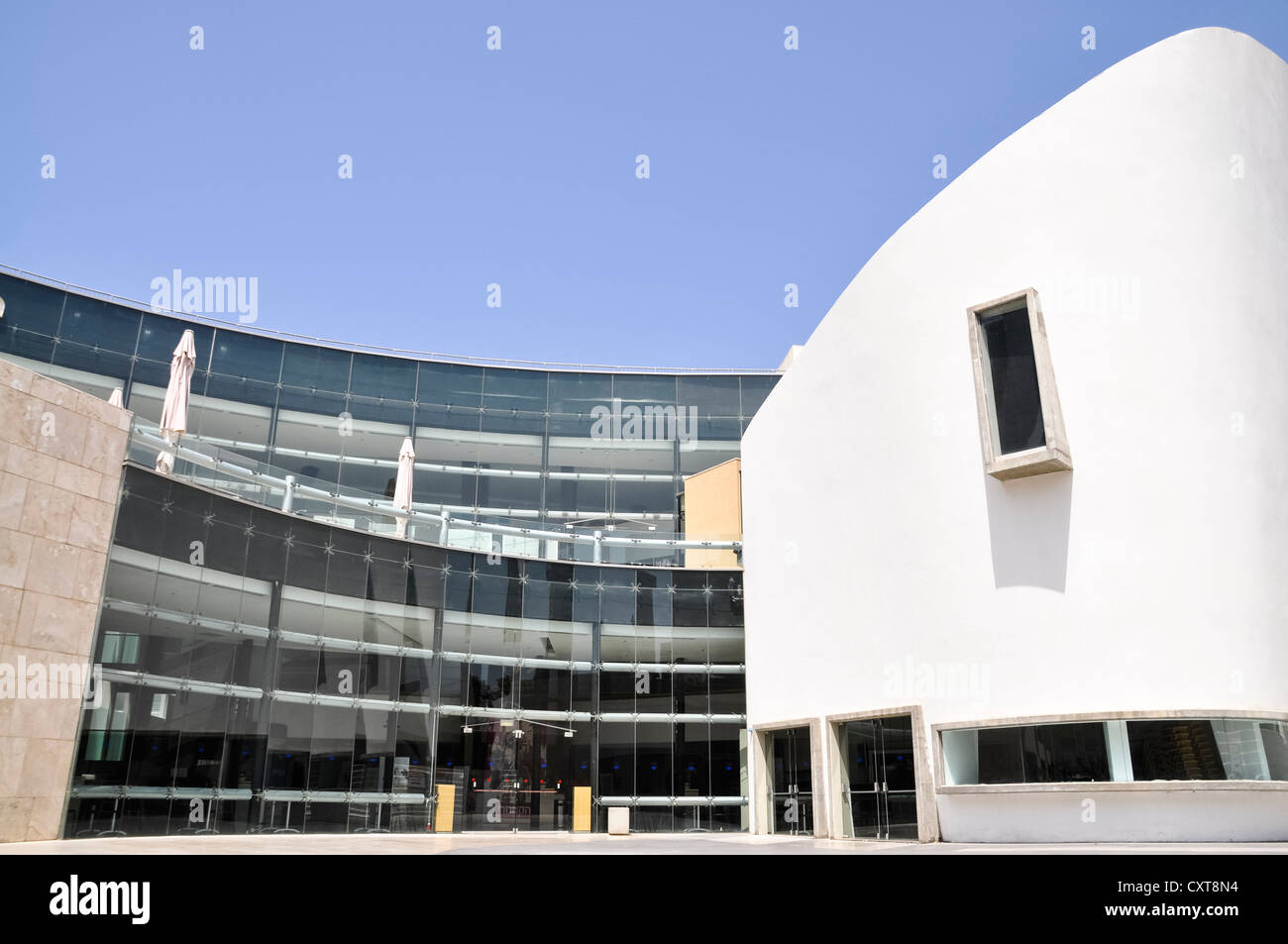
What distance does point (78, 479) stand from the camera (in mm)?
14070

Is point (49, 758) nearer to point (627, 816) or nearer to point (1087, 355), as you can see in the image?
point (627, 816)

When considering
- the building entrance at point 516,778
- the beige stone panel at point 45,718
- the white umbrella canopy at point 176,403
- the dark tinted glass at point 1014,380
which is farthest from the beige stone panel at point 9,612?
the dark tinted glass at point 1014,380

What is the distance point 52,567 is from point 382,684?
750 centimetres

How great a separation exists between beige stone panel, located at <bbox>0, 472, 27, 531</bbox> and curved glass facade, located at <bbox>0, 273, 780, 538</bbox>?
1895 cm

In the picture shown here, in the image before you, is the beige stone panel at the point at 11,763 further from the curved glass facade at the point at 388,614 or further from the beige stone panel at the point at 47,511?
the beige stone panel at the point at 47,511

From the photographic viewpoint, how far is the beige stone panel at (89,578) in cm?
1388

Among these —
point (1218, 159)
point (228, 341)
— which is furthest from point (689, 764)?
point (228, 341)

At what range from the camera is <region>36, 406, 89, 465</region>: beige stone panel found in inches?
533

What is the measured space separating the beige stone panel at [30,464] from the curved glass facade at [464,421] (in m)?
18.4

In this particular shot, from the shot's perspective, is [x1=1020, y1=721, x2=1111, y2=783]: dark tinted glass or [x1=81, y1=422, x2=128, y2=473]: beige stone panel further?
[x1=81, y1=422, x2=128, y2=473]: beige stone panel
